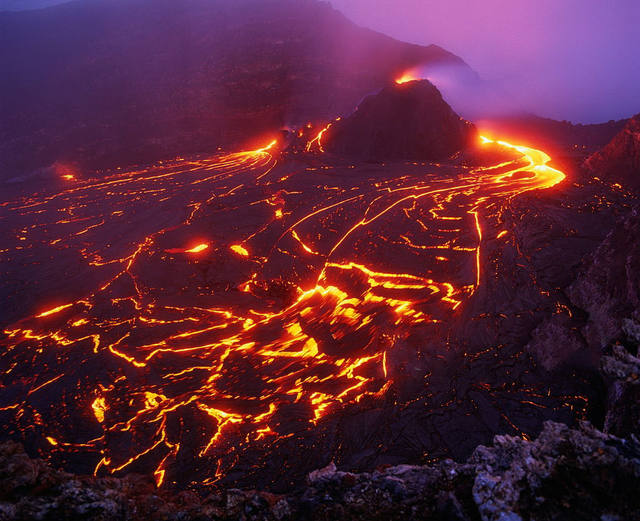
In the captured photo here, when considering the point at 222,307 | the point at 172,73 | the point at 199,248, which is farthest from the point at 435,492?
the point at 172,73

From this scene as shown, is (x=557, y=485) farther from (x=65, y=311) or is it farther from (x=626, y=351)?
(x=65, y=311)

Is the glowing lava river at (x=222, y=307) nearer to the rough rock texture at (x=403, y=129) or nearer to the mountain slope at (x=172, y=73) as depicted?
the rough rock texture at (x=403, y=129)

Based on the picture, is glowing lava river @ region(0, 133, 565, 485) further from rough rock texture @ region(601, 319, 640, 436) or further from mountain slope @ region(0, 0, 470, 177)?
mountain slope @ region(0, 0, 470, 177)

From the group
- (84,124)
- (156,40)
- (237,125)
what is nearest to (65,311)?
(237,125)

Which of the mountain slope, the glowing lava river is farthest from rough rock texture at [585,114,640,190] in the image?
the mountain slope

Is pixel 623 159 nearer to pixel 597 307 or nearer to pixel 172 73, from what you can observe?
pixel 597 307

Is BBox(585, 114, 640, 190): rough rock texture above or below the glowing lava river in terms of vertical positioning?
above

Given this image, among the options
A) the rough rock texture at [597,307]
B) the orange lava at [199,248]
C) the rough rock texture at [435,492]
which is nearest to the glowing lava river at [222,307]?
the orange lava at [199,248]
